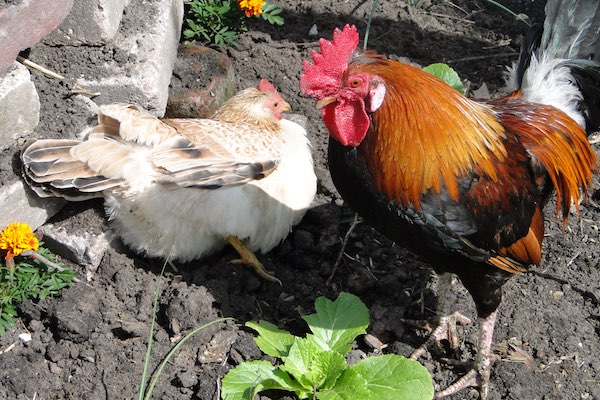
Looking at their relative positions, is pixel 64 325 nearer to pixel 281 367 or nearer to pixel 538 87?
pixel 281 367

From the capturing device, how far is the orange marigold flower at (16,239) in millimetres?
3326

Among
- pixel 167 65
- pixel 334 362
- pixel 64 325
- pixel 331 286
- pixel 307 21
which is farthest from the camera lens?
pixel 307 21

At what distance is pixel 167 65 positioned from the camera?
427cm

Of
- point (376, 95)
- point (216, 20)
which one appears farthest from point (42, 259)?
point (216, 20)

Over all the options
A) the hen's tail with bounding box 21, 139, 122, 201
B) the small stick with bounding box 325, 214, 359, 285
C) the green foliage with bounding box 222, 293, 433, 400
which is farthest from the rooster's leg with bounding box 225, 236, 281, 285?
the hen's tail with bounding box 21, 139, 122, 201

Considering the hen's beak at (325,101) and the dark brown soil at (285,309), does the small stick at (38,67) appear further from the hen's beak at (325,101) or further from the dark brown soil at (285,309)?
the hen's beak at (325,101)

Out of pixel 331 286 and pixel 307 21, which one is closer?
pixel 331 286

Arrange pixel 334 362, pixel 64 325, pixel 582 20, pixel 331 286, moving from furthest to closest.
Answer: pixel 331 286, pixel 582 20, pixel 64 325, pixel 334 362

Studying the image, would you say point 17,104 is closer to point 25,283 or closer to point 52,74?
point 52,74

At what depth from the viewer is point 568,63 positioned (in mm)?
3654

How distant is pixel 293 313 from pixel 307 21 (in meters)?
2.25

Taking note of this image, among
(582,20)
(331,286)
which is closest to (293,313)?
(331,286)

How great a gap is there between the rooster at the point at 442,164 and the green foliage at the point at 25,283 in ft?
4.64

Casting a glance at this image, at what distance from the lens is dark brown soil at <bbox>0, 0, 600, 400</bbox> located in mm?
3361
